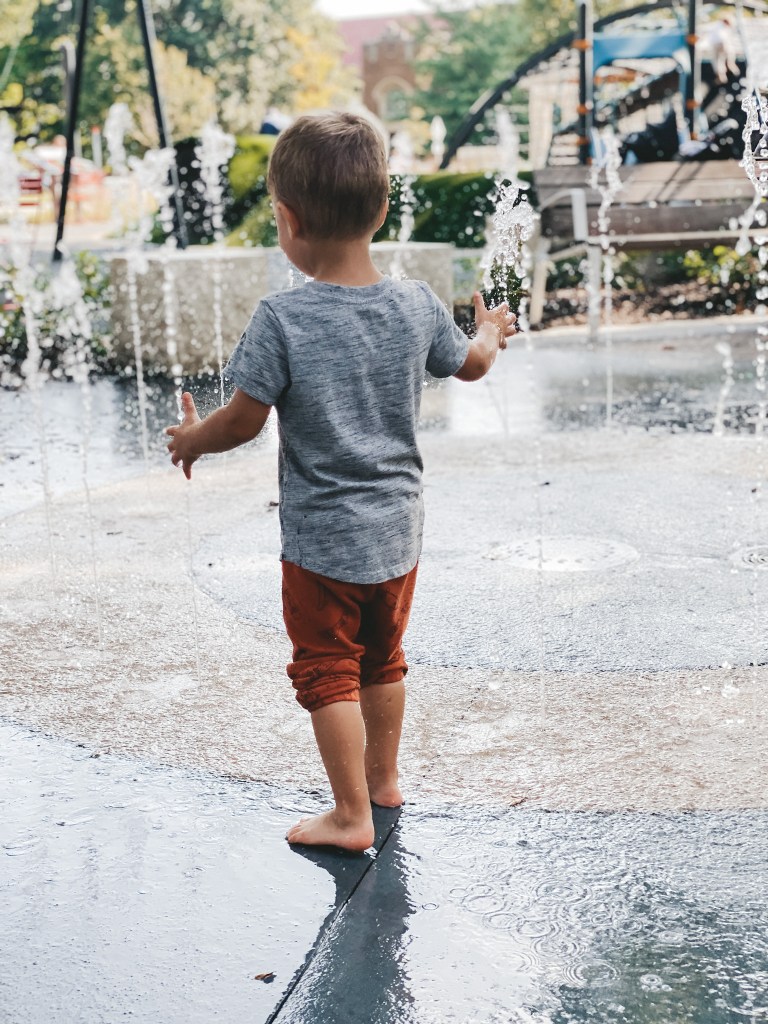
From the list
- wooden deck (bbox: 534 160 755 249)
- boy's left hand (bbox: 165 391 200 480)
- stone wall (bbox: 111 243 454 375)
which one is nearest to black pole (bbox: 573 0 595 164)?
wooden deck (bbox: 534 160 755 249)

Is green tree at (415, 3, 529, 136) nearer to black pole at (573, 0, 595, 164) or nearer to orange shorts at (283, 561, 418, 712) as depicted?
black pole at (573, 0, 595, 164)

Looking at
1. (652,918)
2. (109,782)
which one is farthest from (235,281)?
(652,918)

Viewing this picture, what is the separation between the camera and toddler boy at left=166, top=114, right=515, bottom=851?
7.32ft

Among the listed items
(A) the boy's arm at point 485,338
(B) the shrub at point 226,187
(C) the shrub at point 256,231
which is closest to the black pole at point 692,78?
(C) the shrub at point 256,231

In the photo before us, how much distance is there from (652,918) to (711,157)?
952 cm

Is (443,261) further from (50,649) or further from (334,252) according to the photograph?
(334,252)

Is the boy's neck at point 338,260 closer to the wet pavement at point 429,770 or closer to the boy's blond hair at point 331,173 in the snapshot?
the boy's blond hair at point 331,173

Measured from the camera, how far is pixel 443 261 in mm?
8984

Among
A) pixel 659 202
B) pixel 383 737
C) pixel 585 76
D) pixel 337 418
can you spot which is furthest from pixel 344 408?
pixel 585 76

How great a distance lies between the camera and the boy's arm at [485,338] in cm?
254

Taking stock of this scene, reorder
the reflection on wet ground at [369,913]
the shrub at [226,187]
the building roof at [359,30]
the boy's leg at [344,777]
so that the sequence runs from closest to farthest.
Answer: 1. the reflection on wet ground at [369,913]
2. the boy's leg at [344,777]
3. the shrub at [226,187]
4. the building roof at [359,30]

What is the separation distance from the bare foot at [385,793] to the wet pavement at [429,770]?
32mm

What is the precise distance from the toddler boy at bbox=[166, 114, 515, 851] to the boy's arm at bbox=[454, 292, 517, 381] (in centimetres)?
9

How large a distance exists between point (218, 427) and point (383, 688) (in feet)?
1.95
